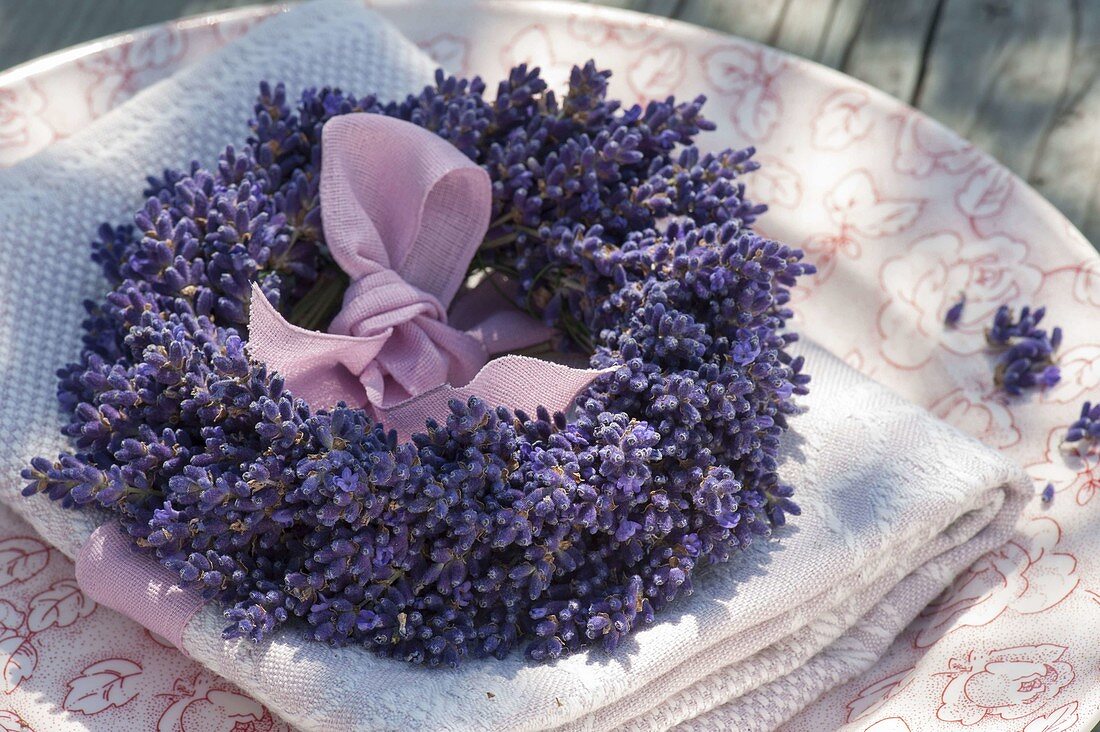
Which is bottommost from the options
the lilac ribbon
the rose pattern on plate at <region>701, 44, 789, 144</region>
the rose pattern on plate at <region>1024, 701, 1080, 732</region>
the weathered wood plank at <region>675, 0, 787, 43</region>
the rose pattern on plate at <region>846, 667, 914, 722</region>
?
the lilac ribbon

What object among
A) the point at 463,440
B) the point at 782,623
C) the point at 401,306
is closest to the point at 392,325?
the point at 401,306

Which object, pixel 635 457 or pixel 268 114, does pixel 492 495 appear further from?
pixel 268 114

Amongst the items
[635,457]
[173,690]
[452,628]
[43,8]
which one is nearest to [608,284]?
[635,457]

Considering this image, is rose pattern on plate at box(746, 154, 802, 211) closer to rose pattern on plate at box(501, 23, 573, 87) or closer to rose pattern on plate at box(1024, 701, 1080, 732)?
rose pattern on plate at box(501, 23, 573, 87)

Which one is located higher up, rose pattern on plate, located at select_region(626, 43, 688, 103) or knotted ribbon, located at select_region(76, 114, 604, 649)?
rose pattern on plate, located at select_region(626, 43, 688, 103)

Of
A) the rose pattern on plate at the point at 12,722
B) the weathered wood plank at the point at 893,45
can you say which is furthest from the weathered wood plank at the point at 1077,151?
the rose pattern on plate at the point at 12,722

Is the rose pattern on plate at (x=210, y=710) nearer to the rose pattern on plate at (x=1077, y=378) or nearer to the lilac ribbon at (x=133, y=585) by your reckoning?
the lilac ribbon at (x=133, y=585)

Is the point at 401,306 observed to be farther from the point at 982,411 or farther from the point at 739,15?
the point at 739,15

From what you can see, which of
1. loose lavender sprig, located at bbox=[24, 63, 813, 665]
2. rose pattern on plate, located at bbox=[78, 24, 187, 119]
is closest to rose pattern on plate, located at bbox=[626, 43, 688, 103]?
loose lavender sprig, located at bbox=[24, 63, 813, 665]
